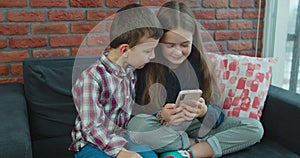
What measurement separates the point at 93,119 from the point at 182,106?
1.09 ft

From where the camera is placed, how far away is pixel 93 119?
1115mm

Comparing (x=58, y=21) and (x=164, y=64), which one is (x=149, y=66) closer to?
(x=164, y=64)

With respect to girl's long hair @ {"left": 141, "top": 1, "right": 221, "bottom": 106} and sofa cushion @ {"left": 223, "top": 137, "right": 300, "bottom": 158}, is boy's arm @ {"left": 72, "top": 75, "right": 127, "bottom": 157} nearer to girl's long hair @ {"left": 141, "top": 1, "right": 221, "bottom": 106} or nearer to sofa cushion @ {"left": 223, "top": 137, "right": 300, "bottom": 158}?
girl's long hair @ {"left": 141, "top": 1, "right": 221, "bottom": 106}

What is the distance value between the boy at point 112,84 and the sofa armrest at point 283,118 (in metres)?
0.62

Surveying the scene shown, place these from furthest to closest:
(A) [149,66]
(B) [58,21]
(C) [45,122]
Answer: (B) [58,21]
(C) [45,122]
(A) [149,66]

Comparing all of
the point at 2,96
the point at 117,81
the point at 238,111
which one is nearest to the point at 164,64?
the point at 117,81

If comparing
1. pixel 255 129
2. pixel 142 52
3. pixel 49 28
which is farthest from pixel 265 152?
pixel 49 28

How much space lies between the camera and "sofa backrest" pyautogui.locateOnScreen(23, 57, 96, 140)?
1415 millimetres

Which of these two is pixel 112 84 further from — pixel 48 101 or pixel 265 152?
pixel 265 152

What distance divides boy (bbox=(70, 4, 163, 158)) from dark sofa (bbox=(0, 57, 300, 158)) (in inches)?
7.7

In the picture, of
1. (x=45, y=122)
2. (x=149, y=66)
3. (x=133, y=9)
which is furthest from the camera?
(x=45, y=122)

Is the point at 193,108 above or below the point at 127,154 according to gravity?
above

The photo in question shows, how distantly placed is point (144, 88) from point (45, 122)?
47 cm

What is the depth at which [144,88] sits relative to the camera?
1.30m
